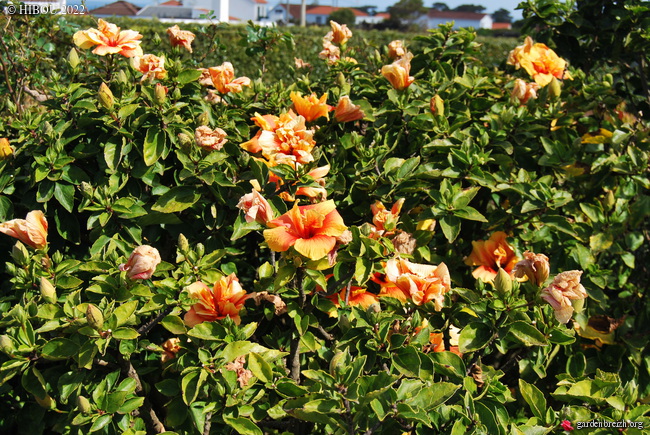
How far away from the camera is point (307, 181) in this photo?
179cm

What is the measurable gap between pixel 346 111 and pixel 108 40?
92 cm

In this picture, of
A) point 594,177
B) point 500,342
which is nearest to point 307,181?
point 500,342

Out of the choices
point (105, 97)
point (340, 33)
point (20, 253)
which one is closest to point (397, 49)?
point (340, 33)

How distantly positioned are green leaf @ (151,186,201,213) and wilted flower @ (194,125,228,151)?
0.15 metres

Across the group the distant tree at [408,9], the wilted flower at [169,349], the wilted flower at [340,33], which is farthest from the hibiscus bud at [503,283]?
the distant tree at [408,9]

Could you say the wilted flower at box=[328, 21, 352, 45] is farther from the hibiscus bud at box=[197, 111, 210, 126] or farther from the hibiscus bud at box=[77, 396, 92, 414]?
the hibiscus bud at box=[77, 396, 92, 414]

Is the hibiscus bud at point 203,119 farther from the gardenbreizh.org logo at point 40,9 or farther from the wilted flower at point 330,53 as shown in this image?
the gardenbreizh.org logo at point 40,9

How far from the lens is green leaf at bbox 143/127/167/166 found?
6.39ft

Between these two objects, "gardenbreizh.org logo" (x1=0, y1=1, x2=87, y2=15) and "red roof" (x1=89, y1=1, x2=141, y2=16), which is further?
"red roof" (x1=89, y1=1, x2=141, y2=16)

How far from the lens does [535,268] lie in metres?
1.67

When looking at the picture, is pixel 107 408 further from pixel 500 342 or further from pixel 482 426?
pixel 500 342

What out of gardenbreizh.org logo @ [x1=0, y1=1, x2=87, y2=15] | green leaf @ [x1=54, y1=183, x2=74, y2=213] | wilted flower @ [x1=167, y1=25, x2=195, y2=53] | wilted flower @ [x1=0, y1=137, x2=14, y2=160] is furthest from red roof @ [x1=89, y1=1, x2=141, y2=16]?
green leaf @ [x1=54, y1=183, x2=74, y2=213]

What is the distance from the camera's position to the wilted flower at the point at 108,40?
7.15 ft

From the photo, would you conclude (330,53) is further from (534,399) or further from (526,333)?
(534,399)
